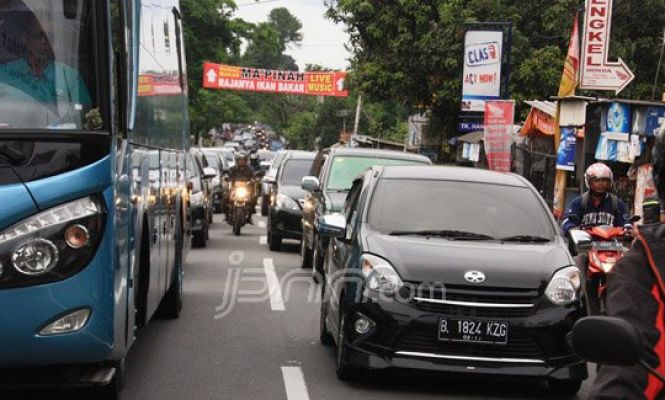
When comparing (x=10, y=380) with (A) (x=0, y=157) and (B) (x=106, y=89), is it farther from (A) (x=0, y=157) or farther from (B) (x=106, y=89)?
(B) (x=106, y=89)

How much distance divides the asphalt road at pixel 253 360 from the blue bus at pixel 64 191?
4.52 feet

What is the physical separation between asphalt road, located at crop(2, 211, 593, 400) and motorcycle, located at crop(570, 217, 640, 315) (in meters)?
0.72

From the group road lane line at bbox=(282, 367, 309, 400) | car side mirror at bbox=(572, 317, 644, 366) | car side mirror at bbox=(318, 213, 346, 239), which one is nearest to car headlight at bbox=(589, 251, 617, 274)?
car side mirror at bbox=(318, 213, 346, 239)

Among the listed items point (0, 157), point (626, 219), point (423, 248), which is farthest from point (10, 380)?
point (626, 219)

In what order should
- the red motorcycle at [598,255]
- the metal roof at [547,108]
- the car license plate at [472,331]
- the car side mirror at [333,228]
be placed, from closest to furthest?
the car license plate at [472,331] → the red motorcycle at [598,255] → the car side mirror at [333,228] → the metal roof at [547,108]

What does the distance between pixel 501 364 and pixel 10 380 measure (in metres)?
3.28

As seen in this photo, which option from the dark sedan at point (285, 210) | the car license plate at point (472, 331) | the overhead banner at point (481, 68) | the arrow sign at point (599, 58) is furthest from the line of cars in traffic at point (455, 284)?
the overhead banner at point (481, 68)

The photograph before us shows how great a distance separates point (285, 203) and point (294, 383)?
1142 centimetres

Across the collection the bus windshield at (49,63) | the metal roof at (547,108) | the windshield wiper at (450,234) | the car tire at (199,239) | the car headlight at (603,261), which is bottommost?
the car tire at (199,239)

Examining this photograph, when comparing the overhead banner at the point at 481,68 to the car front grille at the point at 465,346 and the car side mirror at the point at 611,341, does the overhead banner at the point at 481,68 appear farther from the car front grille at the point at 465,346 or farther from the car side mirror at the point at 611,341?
the car side mirror at the point at 611,341

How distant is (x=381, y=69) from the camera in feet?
120

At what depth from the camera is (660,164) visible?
10.2 ft

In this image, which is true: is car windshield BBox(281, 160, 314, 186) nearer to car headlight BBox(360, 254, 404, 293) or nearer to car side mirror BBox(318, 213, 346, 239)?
car side mirror BBox(318, 213, 346, 239)

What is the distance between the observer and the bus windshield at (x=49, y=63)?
6164mm
